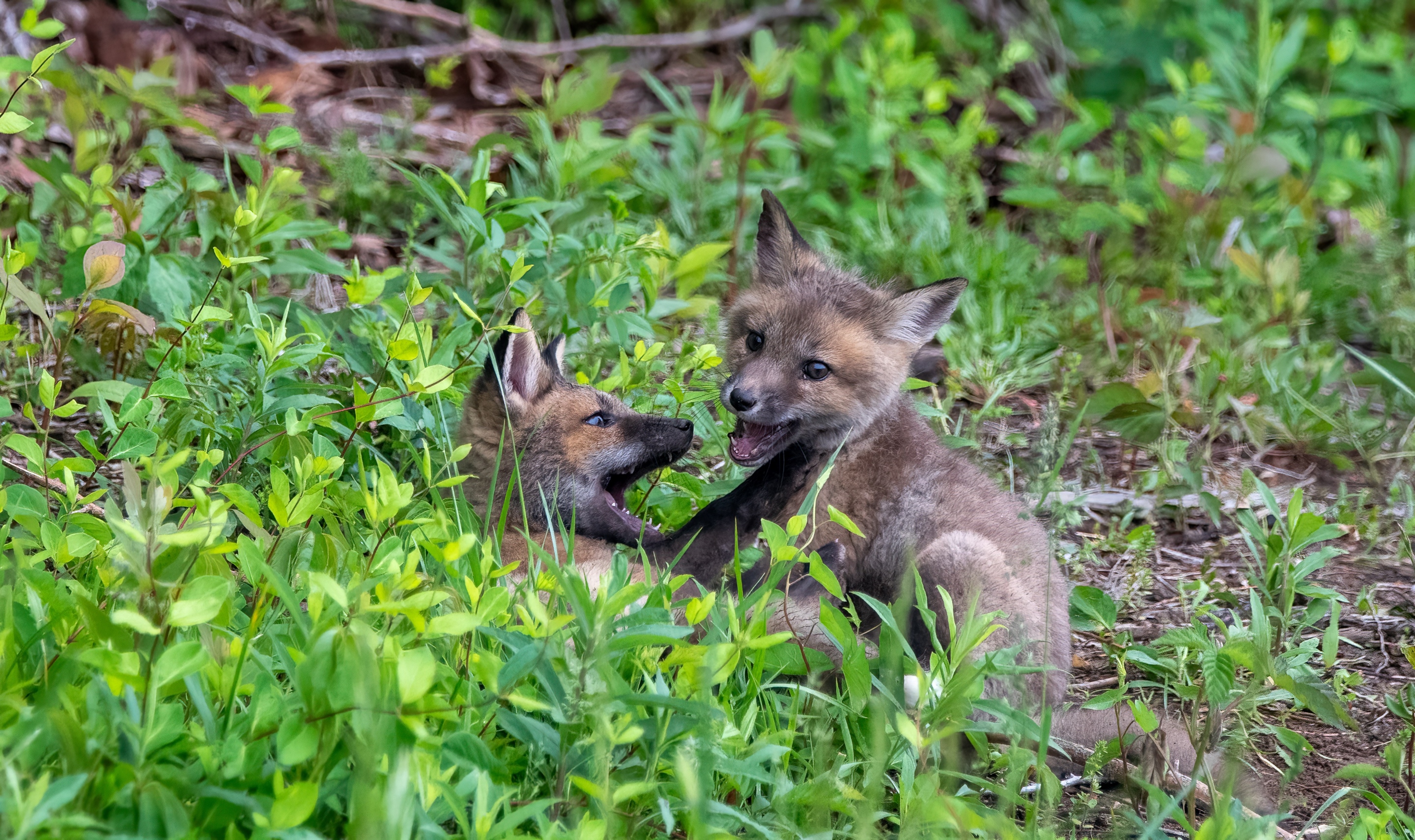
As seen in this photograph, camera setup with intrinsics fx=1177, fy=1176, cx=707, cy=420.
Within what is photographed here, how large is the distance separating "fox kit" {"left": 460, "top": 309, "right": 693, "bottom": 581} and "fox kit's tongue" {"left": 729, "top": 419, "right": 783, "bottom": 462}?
182 mm

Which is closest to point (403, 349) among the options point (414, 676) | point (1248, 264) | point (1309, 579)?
point (414, 676)

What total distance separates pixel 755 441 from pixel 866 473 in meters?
0.42

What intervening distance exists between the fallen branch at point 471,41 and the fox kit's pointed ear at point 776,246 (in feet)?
12.1

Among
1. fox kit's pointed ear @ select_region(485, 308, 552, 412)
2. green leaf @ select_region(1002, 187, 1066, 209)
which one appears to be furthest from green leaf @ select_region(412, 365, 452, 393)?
green leaf @ select_region(1002, 187, 1066, 209)

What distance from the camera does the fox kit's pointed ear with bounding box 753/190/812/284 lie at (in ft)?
14.8

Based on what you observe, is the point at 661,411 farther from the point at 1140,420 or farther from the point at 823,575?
the point at 1140,420

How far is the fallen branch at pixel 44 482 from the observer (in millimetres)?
3232

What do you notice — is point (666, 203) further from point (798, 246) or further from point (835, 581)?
point (835, 581)

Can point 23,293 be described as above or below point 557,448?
above

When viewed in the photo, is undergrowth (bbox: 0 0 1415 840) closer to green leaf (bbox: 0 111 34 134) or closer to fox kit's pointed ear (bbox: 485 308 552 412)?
fox kit's pointed ear (bbox: 485 308 552 412)

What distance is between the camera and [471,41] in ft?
24.6

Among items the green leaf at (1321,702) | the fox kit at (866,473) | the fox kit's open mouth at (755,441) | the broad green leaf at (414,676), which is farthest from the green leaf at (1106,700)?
the broad green leaf at (414,676)

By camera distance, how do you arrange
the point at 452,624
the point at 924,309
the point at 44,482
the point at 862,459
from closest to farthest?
1. the point at 452,624
2. the point at 44,482
3. the point at 862,459
4. the point at 924,309

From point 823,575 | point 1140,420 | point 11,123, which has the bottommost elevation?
point 1140,420
